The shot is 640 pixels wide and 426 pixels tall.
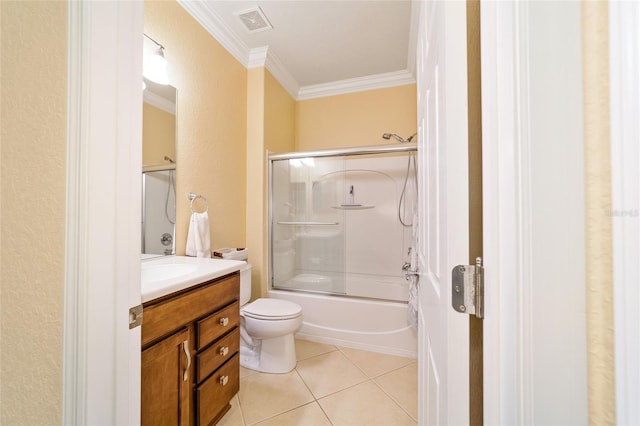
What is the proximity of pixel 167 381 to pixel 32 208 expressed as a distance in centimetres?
84

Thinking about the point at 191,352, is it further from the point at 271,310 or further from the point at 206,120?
the point at 206,120

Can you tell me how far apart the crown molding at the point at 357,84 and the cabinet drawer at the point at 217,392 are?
278 cm

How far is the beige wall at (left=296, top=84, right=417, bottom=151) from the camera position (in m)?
2.79

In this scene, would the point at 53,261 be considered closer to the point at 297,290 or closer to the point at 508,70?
the point at 508,70

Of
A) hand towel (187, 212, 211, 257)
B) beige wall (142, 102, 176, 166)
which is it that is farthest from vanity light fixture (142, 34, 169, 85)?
hand towel (187, 212, 211, 257)

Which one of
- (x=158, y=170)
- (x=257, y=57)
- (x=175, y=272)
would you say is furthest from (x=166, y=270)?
(x=257, y=57)

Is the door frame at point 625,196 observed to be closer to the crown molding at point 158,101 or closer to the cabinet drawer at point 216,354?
the cabinet drawer at point 216,354

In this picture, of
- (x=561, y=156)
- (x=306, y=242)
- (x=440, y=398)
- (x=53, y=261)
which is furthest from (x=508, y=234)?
(x=306, y=242)

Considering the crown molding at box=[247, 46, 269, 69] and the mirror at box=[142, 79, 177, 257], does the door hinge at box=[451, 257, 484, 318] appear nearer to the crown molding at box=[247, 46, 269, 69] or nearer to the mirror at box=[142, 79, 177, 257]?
Answer: the mirror at box=[142, 79, 177, 257]

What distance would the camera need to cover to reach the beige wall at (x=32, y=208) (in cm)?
Result: 43

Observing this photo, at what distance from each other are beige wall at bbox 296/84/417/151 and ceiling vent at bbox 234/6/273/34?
43.3 inches

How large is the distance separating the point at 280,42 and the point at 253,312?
2.25 meters

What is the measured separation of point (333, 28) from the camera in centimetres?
209

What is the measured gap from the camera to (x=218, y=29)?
6.54 feet
